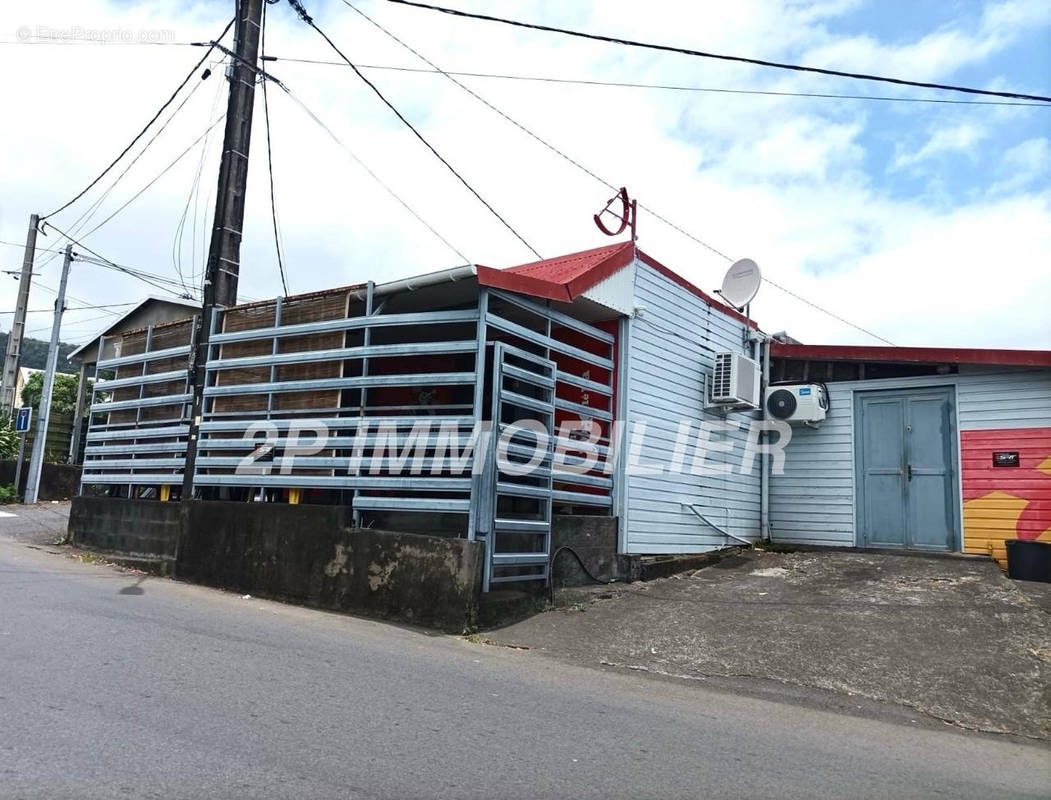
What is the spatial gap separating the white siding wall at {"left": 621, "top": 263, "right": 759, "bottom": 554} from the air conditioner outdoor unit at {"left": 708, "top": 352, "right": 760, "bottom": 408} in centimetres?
26

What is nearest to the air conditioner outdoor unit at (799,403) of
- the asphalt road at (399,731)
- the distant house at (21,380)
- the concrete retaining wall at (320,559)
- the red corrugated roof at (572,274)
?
the red corrugated roof at (572,274)

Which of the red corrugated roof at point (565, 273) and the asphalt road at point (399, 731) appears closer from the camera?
the asphalt road at point (399, 731)

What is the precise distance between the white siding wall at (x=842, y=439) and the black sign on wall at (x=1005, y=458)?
0.35 metres

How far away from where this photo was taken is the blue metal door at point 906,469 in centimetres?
1105

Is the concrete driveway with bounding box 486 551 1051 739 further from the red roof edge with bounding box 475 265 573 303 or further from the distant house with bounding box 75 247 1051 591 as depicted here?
the red roof edge with bounding box 475 265 573 303

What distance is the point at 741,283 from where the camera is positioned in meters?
12.3

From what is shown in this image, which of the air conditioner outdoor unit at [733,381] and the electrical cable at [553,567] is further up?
the air conditioner outdoor unit at [733,381]

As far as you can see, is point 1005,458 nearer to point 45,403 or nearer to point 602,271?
point 602,271

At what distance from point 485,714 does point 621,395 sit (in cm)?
544

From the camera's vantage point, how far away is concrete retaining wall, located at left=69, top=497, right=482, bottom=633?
7.41 meters

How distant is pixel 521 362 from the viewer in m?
9.27

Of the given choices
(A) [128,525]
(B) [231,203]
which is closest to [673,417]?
(B) [231,203]

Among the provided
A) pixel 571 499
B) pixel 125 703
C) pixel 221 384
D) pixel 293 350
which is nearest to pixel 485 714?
pixel 125 703

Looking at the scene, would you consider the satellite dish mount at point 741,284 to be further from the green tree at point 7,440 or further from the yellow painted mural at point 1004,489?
the green tree at point 7,440
